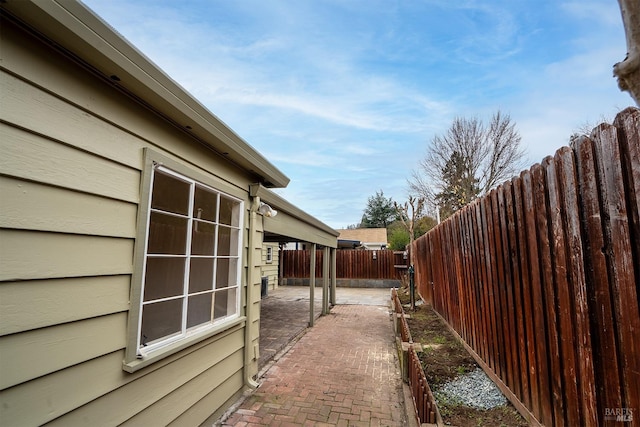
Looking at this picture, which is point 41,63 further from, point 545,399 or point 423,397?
point 545,399

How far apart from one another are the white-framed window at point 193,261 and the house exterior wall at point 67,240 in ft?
1.93

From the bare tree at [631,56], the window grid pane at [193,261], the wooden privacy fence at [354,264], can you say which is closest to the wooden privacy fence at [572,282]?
the bare tree at [631,56]

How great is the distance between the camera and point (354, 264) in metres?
16.5

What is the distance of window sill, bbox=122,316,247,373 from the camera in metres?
1.91

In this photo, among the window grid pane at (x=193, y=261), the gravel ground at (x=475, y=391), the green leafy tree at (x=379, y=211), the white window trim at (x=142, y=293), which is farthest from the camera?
the green leafy tree at (x=379, y=211)

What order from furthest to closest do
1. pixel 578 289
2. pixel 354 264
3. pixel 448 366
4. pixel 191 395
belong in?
pixel 354 264
pixel 448 366
pixel 191 395
pixel 578 289

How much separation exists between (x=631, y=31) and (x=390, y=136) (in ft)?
47.7

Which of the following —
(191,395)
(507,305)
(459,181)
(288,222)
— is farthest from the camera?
(459,181)

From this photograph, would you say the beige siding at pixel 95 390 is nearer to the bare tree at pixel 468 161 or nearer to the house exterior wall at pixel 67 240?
the house exterior wall at pixel 67 240

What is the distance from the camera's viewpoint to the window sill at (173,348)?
1908 mm

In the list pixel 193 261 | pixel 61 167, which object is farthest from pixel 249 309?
pixel 61 167

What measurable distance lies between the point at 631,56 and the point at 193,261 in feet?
15.6

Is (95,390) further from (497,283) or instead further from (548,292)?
(497,283)

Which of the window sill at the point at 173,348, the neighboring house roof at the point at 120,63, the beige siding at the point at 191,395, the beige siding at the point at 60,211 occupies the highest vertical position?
the neighboring house roof at the point at 120,63
